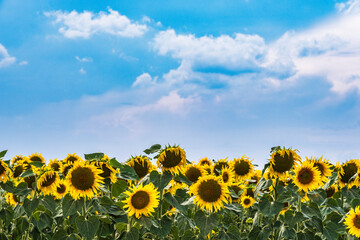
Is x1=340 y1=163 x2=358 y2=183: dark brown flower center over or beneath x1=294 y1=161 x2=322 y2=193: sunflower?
over

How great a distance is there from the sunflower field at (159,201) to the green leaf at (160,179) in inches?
0.5

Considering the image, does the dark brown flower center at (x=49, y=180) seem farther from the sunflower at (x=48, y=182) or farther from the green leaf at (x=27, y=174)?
the green leaf at (x=27, y=174)

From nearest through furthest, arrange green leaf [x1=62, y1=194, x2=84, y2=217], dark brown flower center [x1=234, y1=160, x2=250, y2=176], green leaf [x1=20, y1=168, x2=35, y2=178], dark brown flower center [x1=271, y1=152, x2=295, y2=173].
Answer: green leaf [x1=62, y1=194, x2=84, y2=217], green leaf [x1=20, y1=168, x2=35, y2=178], dark brown flower center [x1=271, y1=152, x2=295, y2=173], dark brown flower center [x1=234, y1=160, x2=250, y2=176]

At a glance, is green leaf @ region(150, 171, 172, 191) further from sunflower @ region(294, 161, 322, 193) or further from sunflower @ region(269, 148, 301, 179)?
sunflower @ region(294, 161, 322, 193)

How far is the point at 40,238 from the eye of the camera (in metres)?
6.73

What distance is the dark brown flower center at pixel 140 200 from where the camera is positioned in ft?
17.7

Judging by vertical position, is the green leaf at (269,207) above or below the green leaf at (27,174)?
above

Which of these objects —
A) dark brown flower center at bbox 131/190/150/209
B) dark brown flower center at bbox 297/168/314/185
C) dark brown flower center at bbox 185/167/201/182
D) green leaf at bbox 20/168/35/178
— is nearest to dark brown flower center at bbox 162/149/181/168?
dark brown flower center at bbox 131/190/150/209

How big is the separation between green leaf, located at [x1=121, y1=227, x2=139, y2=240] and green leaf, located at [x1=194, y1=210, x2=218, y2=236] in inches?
33.2

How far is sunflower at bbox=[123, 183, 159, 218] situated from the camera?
5406 millimetres

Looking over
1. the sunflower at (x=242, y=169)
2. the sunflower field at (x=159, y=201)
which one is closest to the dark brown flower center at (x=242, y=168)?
the sunflower at (x=242, y=169)

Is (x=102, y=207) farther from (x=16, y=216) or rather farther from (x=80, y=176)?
(x=16, y=216)

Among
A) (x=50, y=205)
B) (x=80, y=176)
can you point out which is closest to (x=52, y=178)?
(x=50, y=205)

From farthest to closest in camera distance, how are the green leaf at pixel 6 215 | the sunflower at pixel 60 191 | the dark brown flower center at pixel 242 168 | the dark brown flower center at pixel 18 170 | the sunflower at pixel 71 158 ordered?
1. the dark brown flower center at pixel 242 168
2. the dark brown flower center at pixel 18 170
3. the sunflower at pixel 71 158
4. the green leaf at pixel 6 215
5. the sunflower at pixel 60 191
